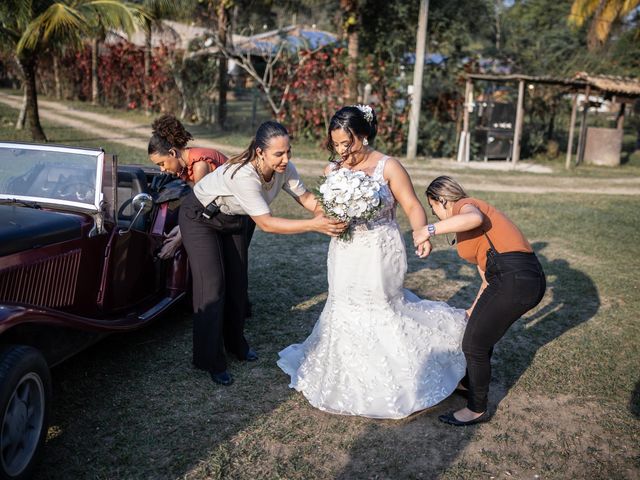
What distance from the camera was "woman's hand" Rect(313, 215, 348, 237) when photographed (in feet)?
13.1

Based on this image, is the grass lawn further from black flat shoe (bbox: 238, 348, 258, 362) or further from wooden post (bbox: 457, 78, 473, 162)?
wooden post (bbox: 457, 78, 473, 162)

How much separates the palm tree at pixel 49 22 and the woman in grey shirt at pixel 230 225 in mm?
11993

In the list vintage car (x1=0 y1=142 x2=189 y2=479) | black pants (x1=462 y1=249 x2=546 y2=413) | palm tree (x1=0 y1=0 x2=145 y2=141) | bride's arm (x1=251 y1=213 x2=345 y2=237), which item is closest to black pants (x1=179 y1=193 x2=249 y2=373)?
vintage car (x1=0 y1=142 x2=189 y2=479)

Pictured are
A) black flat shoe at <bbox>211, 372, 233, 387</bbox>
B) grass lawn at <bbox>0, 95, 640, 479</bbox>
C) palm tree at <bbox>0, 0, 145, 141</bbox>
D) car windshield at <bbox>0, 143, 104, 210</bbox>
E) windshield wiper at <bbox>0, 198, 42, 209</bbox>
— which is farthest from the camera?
palm tree at <bbox>0, 0, 145, 141</bbox>

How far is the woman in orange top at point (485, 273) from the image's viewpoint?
3953 millimetres

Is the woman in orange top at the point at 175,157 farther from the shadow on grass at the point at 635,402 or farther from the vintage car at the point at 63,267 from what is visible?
the shadow on grass at the point at 635,402

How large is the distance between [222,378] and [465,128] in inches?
640

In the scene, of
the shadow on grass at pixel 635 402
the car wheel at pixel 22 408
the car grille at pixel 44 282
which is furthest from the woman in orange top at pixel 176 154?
the shadow on grass at pixel 635 402

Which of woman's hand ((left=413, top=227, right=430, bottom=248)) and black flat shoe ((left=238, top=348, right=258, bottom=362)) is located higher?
woman's hand ((left=413, top=227, right=430, bottom=248))

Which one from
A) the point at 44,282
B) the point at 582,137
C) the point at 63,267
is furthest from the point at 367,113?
the point at 582,137

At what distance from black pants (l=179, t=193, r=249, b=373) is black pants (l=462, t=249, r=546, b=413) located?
178 centimetres

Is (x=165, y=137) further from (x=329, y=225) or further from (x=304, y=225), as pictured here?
(x=329, y=225)

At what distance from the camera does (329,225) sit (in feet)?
13.1

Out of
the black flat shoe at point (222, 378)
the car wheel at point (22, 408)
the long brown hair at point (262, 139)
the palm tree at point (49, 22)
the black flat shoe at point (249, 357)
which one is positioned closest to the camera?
the car wheel at point (22, 408)
